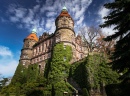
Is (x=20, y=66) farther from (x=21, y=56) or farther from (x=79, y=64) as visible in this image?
(x=79, y=64)

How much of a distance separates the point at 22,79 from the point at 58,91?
17.5m

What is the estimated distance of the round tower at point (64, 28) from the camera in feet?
110

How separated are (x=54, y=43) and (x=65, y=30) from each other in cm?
477

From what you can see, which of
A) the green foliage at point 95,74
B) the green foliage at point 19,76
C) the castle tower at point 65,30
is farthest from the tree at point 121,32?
the green foliage at point 19,76

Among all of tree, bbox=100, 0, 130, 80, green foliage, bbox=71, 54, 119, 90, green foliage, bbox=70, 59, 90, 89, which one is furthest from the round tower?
tree, bbox=100, 0, 130, 80

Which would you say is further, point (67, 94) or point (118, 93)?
point (67, 94)

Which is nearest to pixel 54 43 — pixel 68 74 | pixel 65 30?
pixel 65 30

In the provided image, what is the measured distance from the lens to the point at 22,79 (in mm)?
37125

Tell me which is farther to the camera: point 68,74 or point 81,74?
point 68,74

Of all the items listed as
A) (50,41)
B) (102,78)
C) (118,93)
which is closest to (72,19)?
(50,41)

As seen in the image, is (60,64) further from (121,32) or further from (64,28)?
(121,32)

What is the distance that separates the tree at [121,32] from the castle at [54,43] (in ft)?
70.8

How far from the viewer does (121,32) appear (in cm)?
974

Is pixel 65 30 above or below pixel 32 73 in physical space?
above
